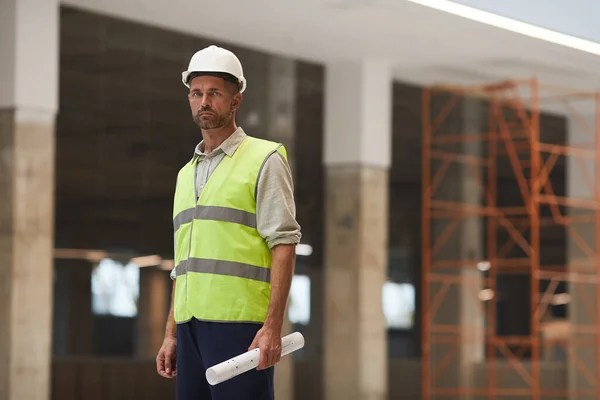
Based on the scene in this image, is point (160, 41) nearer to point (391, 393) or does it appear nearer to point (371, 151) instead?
point (371, 151)

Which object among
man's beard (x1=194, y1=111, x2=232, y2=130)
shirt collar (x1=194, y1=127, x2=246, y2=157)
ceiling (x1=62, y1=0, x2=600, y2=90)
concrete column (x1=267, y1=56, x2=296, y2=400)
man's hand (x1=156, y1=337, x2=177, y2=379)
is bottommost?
man's hand (x1=156, y1=337, x2=177, y2=379)

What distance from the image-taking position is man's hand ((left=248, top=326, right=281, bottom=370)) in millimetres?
3592

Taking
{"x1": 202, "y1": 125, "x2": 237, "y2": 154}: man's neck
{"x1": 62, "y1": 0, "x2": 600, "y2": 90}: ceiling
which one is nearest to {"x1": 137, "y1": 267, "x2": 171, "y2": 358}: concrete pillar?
{"x1": 62, "y1": 0, "x2": 600, "y2": 90}: ceiling

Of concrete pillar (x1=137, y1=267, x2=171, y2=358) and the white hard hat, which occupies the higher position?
the white hard hat

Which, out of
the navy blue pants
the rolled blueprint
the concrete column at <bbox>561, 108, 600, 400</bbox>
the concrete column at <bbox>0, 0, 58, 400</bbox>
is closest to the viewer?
the rolled blueprint

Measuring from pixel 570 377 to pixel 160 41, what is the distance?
8510mm

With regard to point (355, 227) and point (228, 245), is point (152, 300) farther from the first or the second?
point (228, 245)

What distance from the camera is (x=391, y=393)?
69.7 feet

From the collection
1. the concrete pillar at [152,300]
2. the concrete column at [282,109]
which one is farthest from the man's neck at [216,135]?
the concrete pillar at [152,300]

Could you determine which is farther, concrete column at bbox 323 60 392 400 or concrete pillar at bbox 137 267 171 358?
concrete pillar at bbox 137 267 171 358

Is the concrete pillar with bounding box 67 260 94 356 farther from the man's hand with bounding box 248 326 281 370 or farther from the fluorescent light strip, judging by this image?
the man's hand with bounding box 248 326 281 370

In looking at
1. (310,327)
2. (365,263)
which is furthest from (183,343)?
(310,327)

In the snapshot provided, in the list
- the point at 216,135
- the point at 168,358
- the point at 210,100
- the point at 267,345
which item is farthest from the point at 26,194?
the point at 267,345

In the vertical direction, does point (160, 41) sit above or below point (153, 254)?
above
